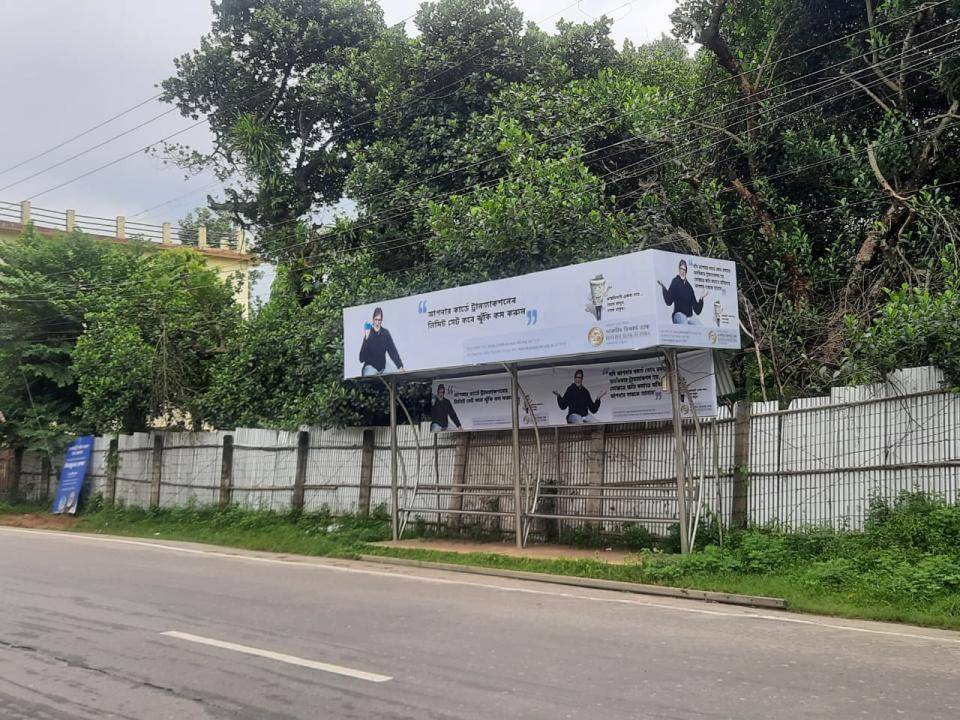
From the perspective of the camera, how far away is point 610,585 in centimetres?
1117

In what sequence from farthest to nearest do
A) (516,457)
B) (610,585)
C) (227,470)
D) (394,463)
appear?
(227,470)
(394,463)
(516,457)
(610,585)

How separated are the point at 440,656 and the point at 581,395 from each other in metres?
7.50

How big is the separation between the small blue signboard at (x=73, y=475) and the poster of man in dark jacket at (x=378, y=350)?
13.8 metres

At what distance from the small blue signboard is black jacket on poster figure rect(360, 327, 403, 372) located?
13801 millimetres

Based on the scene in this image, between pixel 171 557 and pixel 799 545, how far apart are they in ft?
32.4

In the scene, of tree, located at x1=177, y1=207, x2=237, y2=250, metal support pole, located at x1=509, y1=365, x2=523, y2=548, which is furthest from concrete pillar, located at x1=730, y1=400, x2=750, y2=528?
tree, located at x1=177, y1=207, x2=237, y2=250

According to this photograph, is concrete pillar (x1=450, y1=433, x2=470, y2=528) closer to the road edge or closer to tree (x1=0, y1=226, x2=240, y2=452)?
the road edge

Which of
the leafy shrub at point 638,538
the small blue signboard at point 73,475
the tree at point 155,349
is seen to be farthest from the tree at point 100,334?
the leafy shrub at point 638,538

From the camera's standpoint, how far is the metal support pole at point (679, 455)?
11.8 meters

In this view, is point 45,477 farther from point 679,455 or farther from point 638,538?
point 679,455

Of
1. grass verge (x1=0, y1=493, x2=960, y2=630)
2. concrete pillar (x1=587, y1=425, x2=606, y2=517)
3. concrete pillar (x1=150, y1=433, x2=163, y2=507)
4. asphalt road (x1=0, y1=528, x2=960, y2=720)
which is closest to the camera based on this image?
asphalt road (x1=0, y1=528, x2=960, y2=720)

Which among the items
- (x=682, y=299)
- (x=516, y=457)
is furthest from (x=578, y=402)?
(x=682, y=299)

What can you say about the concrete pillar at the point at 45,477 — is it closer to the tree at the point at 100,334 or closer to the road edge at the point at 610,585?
the tree at the point at 100,334

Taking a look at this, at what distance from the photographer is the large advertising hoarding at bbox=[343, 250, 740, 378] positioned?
37.9 feet
